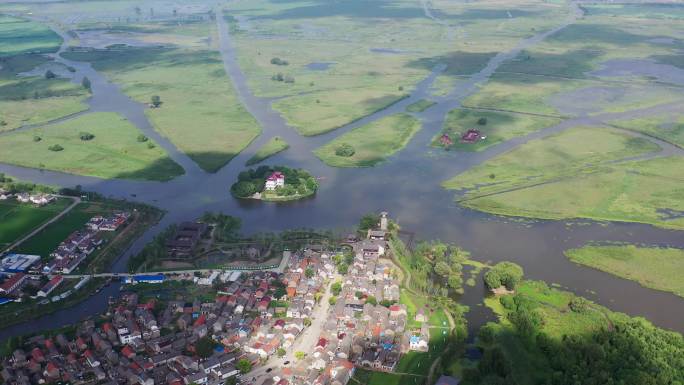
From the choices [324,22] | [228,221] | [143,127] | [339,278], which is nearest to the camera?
[339,278]

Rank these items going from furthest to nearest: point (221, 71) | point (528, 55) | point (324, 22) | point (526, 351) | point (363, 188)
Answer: point (324, 22), point (528, 55), point (221, 71), point (363, 188), point (526, 351)

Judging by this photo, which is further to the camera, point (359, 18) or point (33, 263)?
point (359, 18)

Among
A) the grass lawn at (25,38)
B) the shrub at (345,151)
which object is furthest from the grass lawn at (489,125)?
the grass lawn at (25,38)

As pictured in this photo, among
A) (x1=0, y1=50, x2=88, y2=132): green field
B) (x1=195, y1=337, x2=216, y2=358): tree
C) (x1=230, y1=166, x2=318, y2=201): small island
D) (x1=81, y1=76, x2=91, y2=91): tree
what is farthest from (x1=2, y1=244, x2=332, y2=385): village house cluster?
(x1=81, y1=76, x2=91, y2=91): tree

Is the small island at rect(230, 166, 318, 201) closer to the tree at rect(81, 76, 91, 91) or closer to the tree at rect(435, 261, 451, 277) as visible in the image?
the tree at rect(435, 261, 451, 277)

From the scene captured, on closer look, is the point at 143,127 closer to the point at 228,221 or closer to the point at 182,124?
the point at 182,124

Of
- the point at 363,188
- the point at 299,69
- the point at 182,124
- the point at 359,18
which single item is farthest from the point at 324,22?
the point at 363,188
